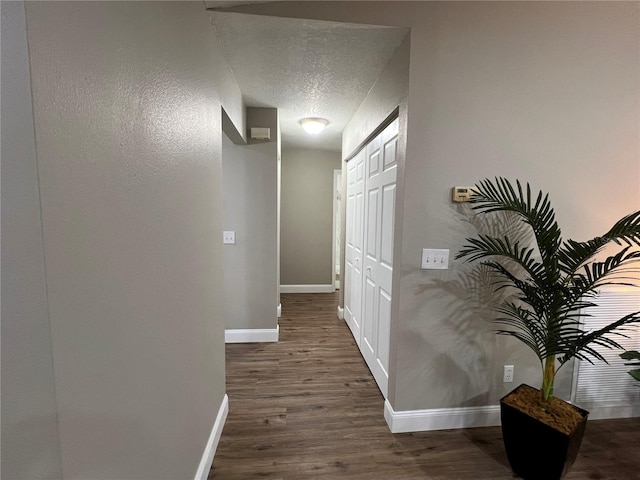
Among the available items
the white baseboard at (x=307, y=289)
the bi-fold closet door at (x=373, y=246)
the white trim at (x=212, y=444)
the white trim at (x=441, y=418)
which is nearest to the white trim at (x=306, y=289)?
the white baseboard at (x=307, y=289)

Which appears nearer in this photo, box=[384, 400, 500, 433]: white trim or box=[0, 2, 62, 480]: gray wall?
box=[0, 2, 62, 480]: gray wall

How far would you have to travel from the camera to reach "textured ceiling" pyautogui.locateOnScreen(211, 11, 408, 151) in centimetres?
155

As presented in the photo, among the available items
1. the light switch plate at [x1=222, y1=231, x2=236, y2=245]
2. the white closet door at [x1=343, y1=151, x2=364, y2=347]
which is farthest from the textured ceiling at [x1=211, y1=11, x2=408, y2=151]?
the light switch plate at [x1=222, y1=231, x2=236, y2=245]

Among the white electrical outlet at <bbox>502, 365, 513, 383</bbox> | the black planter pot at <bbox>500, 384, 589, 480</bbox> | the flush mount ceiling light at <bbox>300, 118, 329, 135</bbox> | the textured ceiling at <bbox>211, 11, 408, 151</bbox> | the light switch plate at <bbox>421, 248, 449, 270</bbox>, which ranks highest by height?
the textured ceiling at <bbox>211, 11, 408, 151</bbox>

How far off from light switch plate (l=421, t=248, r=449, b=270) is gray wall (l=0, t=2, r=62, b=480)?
1.62m

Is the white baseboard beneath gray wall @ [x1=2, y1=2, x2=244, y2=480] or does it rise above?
beneath

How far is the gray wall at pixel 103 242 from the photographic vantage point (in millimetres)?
489

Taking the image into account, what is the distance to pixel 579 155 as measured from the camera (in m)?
1.70

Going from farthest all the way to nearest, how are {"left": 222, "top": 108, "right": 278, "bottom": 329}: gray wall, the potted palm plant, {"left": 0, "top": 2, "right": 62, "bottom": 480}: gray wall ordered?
{"left": 222, "top": 108, "right": 278, "bottom": 329}: gray wall → the potted palm plant → {"left": 0, "top": 2, "right": 62, "bottom": 480}: gray wall

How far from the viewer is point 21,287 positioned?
485 mm

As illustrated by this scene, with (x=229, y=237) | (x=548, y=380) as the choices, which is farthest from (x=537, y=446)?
(x=229, y=237)

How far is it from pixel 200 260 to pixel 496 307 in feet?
5.78

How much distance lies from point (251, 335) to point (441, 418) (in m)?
1.90

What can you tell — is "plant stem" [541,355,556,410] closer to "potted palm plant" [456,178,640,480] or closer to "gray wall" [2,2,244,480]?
"potted palm plant" [456,178,640,480]
